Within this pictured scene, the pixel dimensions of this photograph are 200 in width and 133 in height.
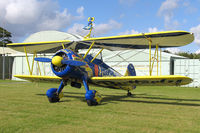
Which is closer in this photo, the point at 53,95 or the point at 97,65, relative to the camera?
the point at 53,95

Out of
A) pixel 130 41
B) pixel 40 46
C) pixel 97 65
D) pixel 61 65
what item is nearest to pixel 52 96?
pixel 61 65

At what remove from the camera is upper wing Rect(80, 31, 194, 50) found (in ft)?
28.2

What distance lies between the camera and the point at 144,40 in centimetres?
954

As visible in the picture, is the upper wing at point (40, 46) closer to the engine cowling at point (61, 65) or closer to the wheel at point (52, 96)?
the engine cowling at point (61, 65)

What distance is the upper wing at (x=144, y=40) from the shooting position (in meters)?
8.61

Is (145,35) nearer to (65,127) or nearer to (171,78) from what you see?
(171,78)

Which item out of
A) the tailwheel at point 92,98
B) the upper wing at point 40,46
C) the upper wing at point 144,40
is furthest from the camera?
the upper wing at point 40,46

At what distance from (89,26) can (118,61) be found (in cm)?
1625

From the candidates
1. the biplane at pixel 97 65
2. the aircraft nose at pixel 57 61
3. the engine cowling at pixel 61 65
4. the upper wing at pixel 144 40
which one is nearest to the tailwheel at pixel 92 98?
the biplane at pixel 97 65

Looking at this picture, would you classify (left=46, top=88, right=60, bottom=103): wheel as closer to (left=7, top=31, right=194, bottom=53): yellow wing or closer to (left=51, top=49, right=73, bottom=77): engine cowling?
(left=51, top=49, right=73, bottom=77): engine cowling

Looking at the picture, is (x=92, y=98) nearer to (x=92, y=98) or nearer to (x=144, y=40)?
(x=92, y=98)

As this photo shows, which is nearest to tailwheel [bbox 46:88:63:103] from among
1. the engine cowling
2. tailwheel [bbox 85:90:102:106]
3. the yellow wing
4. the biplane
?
the biplane

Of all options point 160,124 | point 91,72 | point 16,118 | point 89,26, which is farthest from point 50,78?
point 160,124

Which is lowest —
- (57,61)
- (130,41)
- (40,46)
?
(57,61)
